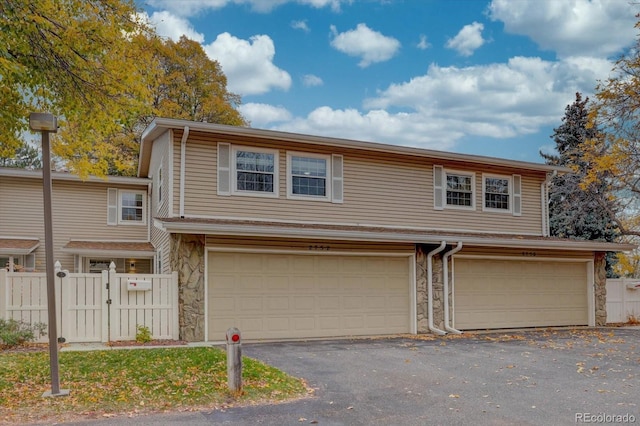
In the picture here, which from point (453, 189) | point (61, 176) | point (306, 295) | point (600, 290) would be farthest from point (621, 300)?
point (61, 176)

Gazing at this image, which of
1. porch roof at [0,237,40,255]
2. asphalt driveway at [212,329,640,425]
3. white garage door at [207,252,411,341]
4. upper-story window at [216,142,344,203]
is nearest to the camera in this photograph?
asphalt driveway at [212,329,640,425]

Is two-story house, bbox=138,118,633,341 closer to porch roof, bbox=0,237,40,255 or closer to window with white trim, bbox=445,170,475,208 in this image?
window with white trim, bbox=445,170,475,208

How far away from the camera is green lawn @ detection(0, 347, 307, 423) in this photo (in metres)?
5.93

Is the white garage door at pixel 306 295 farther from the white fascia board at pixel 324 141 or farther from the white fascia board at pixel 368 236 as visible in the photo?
the white fascia board at pixel 324 141

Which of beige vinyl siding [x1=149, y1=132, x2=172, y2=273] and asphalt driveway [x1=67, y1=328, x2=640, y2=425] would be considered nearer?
asphalt driveway [x1=67, y1=328, x2=640, y2=425]

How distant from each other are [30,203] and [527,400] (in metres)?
16.2

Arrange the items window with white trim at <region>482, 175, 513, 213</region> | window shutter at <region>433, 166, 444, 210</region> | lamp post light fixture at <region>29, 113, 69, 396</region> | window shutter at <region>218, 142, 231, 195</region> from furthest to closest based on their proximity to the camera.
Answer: window with white trim at <region>482, 175, 513, 213</region> → window shutter at <region>433, 166, 444, 210</region> → window shutter at <region>218, 142, 231, 195</region> → lamp post light fixture at <region>29, 113, 69, 396</region>

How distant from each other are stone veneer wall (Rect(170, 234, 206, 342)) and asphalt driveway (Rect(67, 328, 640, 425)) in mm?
1205

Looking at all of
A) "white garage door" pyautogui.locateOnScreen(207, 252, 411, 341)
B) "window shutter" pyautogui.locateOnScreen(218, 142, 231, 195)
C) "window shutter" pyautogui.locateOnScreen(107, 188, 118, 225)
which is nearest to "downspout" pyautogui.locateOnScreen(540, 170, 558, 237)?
"white garage door" pyautogui.locateOnScreen(207, 252, 411, 341)

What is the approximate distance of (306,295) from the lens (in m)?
12.6

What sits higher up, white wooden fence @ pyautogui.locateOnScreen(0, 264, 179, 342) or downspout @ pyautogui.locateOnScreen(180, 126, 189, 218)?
downspout @ pyautogui.locateOnScreen(180, 126, 189, 218)

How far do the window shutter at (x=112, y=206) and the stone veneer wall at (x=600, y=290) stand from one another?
1573 cm
